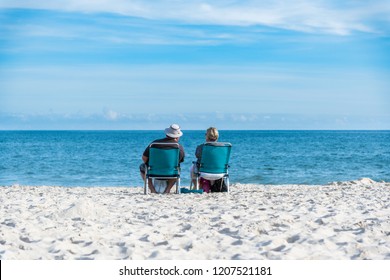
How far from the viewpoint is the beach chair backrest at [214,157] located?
955 cm

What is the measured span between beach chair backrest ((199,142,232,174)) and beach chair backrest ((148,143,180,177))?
460mm

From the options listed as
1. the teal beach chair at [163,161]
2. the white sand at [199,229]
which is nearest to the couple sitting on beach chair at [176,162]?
the teal beach chair at [163,161]

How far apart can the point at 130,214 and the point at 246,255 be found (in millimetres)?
2587

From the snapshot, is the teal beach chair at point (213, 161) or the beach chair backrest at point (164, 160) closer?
the beach chair backrest at point (164, 160)

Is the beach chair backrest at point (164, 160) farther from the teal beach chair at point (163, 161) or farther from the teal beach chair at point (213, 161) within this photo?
the teal beach chair at point (213, 161)

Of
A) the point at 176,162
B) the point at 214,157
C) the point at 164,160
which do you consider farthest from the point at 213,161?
the point at 164,160

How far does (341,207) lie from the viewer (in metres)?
7.52

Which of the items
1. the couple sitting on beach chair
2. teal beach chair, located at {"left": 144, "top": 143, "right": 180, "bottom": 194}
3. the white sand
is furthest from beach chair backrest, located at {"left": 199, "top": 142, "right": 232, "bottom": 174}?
the white sand

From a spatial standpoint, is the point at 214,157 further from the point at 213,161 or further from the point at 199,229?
the point at 199,229

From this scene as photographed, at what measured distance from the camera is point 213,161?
968 cm

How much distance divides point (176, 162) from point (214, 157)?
64 cm

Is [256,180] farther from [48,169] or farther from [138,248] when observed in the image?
[138,248]

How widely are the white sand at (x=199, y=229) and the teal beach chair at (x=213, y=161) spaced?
125 cm
